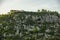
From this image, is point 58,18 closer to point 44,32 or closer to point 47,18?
point 47,18

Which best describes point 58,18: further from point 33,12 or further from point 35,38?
point 35,38

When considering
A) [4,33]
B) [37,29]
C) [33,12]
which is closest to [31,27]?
[37,29]

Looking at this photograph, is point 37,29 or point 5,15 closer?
point 37,29

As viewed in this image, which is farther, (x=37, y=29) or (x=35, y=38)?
(x=37, y=29)

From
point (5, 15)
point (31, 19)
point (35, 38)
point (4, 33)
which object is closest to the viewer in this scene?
point (35, 38)

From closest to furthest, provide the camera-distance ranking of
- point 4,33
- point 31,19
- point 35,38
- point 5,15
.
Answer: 1. point 35,38
2. point 4,33
3. point 31,19
4. point 5,15

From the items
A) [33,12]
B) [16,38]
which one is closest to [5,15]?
[33,12]
